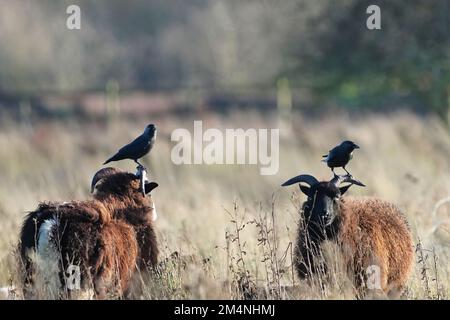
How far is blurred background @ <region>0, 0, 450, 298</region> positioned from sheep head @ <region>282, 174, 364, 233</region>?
16.0 inches

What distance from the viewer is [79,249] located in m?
8.25

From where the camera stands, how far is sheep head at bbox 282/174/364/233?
926 centimetres

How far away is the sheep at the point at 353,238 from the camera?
9125 mm

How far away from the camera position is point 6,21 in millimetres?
46188

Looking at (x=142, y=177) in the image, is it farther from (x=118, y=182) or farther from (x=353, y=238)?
(x=353, y=238)

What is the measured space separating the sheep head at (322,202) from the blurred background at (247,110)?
405 mm

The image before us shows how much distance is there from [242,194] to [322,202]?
7.03 metres

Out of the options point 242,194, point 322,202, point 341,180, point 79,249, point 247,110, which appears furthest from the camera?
point 247,110

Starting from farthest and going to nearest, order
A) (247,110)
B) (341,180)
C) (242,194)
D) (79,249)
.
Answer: (247,110)
(242,194)
(341,180)
(79,249)

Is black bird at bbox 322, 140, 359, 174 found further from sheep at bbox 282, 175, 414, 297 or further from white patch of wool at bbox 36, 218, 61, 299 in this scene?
white patch of wool at bbox 36, 218, 61, 299

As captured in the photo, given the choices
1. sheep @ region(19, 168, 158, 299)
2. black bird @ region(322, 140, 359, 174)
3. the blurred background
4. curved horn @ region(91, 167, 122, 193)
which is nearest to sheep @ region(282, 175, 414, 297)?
black bird @ region(322, 140, 359, 174)

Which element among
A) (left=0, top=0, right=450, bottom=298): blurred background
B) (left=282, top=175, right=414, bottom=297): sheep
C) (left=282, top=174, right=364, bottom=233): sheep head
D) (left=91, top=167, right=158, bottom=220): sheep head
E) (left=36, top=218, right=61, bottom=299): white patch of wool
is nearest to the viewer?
(left=36, top=218, right=61, bottom=299): white patch of wool

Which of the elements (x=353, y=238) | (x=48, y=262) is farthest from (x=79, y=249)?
(x=353, y=238)

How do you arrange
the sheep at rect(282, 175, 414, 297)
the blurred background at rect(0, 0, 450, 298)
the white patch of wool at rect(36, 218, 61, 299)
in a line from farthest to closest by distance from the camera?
1. the blurred background at rect(0, 0, 450, 298)
2. the sheep at rect(282, 175, 414, 297)
3. the white patch of wool at rect(36, 218, 61, 299)
